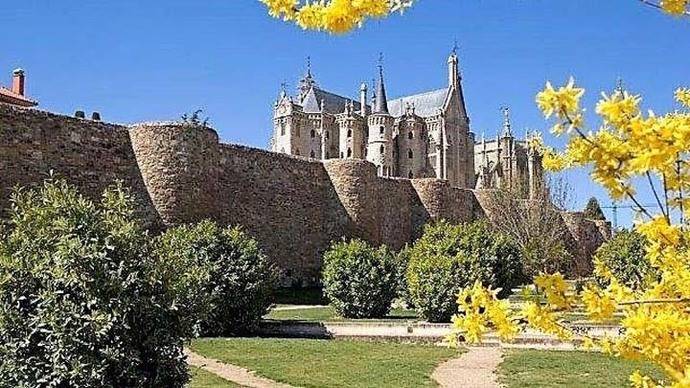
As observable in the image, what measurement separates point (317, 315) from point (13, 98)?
13.4 m

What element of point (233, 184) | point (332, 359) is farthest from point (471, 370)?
point (233, 184)

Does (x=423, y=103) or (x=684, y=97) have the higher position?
(x=423, y=103)

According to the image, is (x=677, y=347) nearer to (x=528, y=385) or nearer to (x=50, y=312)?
(x=50, y=312)

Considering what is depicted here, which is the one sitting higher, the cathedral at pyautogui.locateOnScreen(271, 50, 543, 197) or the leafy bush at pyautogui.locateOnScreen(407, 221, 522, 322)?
the cathedral at pyautogui.locateOnScreen(271, 50, 543, 197)

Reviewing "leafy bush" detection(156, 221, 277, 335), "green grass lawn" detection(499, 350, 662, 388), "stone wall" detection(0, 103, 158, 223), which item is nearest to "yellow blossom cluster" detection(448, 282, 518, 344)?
"green grass lawn" detection(499, 350, 662, 388)

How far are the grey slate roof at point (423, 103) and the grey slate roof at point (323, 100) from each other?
15.8 ft

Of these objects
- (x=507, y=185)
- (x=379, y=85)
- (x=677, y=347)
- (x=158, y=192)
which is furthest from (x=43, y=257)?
(x=379, y=85)

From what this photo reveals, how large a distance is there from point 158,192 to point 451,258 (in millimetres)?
8104

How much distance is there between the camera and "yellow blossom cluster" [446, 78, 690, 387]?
88.6 inches

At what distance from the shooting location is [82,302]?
6176 mm

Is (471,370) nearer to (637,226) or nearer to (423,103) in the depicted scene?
(637,226)

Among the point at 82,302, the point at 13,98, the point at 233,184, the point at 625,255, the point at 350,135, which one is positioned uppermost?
the point at 350,135

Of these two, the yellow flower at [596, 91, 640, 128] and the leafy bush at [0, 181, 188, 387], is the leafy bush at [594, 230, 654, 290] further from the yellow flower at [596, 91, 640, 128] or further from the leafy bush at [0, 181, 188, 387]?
the yellow flower at [596, 91, 640, 128]

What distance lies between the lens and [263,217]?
27.2m
